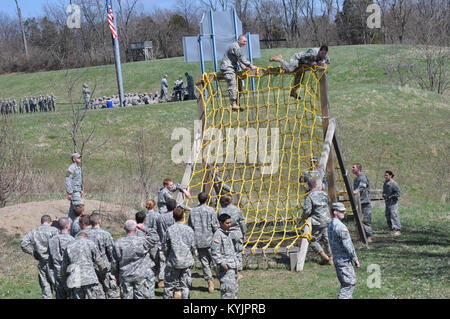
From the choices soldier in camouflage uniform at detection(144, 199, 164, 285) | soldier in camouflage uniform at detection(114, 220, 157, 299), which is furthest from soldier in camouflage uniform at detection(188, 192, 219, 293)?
soldier in camouflage uniform at detection(114, 220, 157, 299)

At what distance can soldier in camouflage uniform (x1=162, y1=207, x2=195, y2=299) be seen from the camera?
343 inches

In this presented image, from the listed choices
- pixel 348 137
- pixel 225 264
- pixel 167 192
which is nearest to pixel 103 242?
pixel 225 264

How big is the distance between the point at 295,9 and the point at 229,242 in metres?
66.0

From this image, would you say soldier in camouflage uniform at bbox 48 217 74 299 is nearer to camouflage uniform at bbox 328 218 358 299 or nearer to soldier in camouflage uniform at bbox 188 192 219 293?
soldier in camouflage uniform at bbox 188 192 219 293

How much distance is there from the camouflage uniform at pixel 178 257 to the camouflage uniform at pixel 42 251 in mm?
1893

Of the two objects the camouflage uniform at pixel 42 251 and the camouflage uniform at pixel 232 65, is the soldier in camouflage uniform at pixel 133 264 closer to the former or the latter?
the camouflage uniform at pixel 42 251

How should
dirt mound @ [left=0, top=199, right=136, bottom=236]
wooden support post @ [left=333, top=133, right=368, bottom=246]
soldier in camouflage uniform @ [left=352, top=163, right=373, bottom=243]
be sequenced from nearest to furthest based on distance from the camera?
wooden support post @ [left=333, top=133, right=368, bottom=246] < soldier in camouflage uniform @ [left=352, top=163, right=373, bottom=243] < dirt mound @ [left=0, top=199, right=136, bottom=236]

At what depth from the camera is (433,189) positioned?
930 inches

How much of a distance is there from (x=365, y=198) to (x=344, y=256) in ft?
20.5

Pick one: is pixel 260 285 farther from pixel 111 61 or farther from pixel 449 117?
pixel 111 61

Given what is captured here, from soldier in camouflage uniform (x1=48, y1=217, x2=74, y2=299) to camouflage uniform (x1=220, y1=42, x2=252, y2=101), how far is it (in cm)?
552

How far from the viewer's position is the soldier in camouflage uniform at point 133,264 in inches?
323

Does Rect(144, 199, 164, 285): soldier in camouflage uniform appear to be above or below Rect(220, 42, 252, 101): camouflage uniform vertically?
below

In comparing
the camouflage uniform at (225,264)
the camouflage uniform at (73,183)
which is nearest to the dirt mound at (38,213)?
the camouflage uniform at (73,183)
